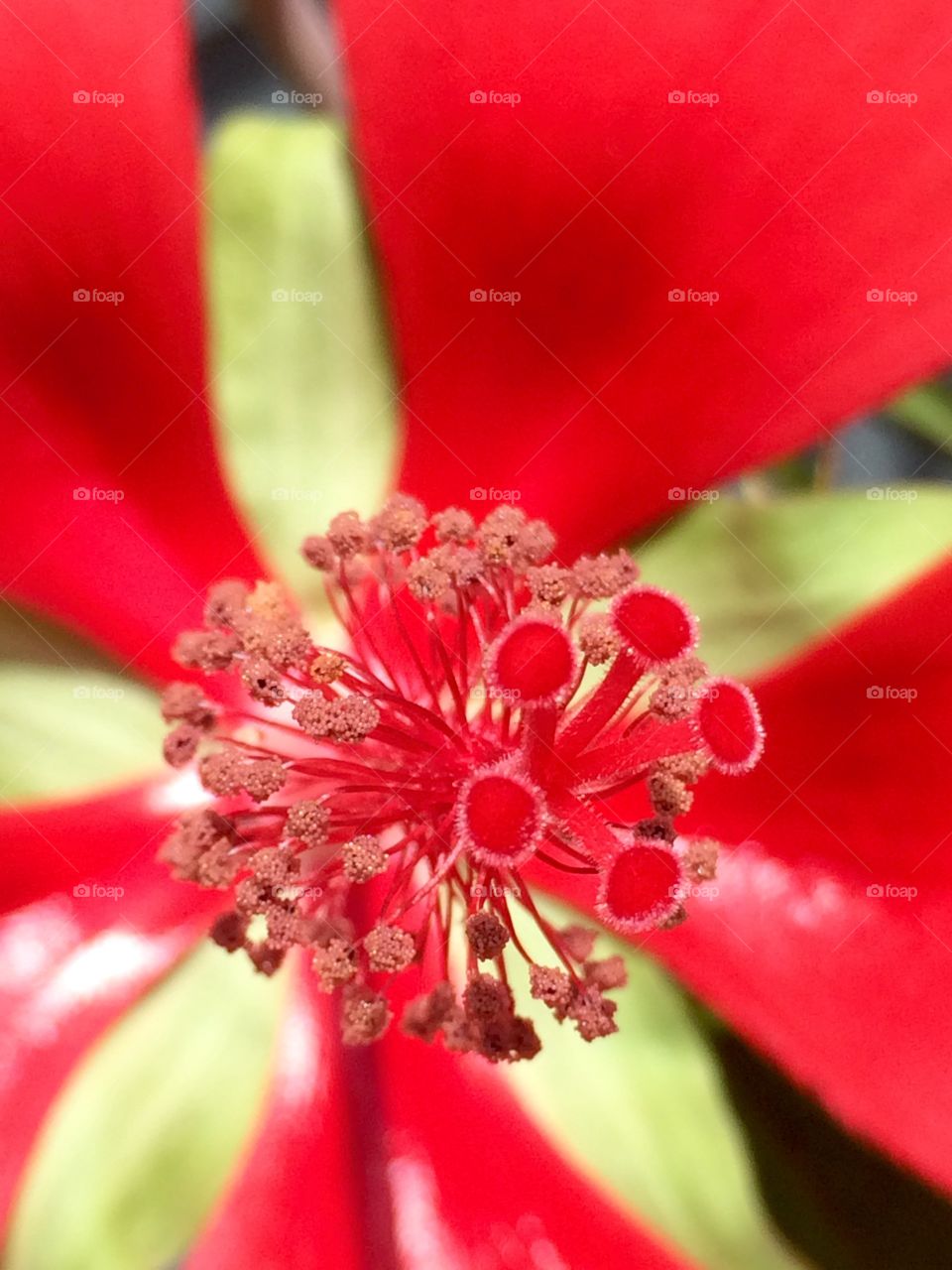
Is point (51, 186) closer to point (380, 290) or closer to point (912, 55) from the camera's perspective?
point (380, 290)

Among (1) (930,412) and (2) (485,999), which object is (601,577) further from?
(1) (930,412)

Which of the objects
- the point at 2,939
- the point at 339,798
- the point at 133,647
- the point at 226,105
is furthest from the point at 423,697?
the point at 226,105

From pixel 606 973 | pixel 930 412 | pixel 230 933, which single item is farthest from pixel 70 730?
pixel 930 412

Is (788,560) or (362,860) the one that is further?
(788,560)

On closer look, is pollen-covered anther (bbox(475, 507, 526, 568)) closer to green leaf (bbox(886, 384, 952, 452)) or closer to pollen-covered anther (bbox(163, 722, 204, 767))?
pollen-covered anther (bbox(163, 722, 204, 767))

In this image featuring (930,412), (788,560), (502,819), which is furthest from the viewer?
(930,412)

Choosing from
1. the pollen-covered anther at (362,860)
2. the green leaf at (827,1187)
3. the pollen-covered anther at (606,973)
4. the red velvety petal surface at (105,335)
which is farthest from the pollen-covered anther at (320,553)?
the green leaf at (827,1187)

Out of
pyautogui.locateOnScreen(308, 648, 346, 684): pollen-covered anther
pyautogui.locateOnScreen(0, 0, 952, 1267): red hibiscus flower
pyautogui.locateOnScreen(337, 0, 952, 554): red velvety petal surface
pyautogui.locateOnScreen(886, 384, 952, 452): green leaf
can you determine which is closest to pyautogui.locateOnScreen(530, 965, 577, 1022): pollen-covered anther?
pyautogui.locateOnScreen(0, 0, 952, 1267): red hibiscus flower
